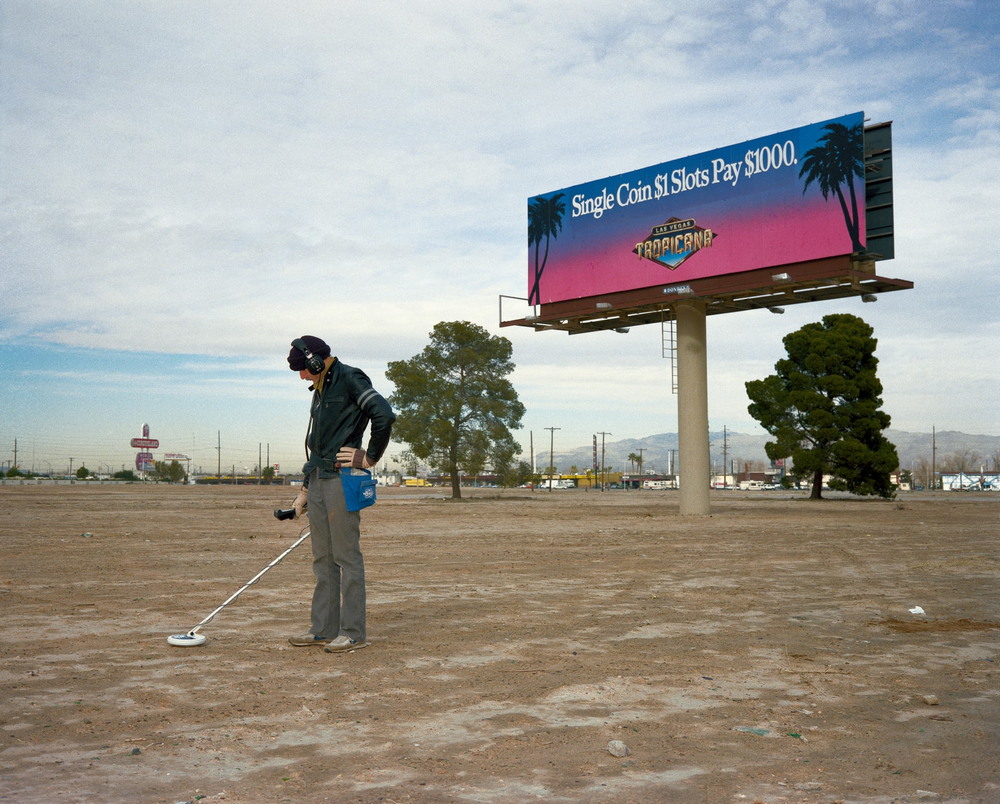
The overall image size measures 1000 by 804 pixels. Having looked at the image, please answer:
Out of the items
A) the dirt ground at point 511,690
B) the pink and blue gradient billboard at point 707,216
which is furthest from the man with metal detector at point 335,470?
the pink and blue gradient billboard at point 707,216

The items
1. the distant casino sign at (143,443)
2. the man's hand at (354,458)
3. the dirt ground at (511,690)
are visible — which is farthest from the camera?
the distant casino sign at (143,443)

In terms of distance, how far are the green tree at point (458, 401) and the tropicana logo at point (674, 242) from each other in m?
21.8

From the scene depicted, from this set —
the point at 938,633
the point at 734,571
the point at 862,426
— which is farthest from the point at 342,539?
the point at 862,426

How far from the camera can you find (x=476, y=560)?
13375 millimetres

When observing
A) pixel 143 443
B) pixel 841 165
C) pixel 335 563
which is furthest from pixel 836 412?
pixel 143 443

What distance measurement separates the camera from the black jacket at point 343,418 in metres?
6.34

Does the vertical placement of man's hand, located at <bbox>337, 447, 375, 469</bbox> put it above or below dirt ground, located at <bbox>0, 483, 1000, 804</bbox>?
above

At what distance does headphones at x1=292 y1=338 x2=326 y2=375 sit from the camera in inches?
253

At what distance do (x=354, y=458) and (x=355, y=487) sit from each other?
20cm

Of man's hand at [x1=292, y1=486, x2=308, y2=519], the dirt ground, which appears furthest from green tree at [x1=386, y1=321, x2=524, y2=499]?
man's hand at [x1=292, y1=486, x2=308, y2=519]

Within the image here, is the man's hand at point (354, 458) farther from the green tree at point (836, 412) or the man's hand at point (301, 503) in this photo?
the green tree at point (836, 412)

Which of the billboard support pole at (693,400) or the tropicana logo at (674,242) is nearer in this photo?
the tropicana logo at (674,242)

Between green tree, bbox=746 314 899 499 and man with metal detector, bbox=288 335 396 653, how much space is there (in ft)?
128

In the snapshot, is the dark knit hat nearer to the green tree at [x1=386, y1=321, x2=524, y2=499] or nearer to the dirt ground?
the dirt ground
